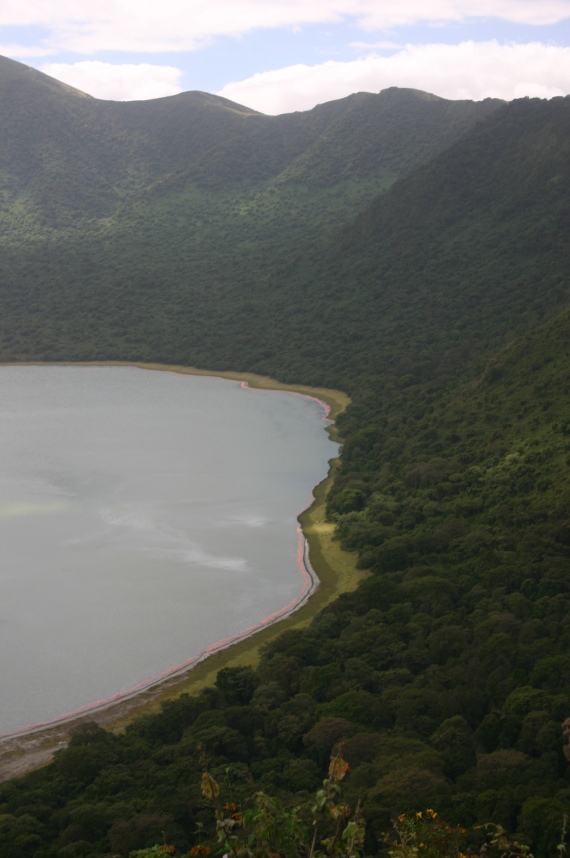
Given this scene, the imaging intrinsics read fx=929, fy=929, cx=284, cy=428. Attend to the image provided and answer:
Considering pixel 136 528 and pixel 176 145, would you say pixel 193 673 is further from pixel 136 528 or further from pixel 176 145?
pixel 176 145

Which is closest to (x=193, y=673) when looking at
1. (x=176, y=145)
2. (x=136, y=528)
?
(x=136, y=528)

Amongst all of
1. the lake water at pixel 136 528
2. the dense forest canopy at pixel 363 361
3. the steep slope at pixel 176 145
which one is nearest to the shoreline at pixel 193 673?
the lake water at pixel 136 528

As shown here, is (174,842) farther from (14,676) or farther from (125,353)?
(125,353)

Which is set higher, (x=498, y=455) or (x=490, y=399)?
(x=490, y=399)

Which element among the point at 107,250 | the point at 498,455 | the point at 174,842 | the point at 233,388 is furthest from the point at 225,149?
the point at 174,842

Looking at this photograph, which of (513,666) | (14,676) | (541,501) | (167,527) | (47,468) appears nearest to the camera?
(513,666)

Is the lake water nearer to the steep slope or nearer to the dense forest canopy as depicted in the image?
the dense forest canopy
